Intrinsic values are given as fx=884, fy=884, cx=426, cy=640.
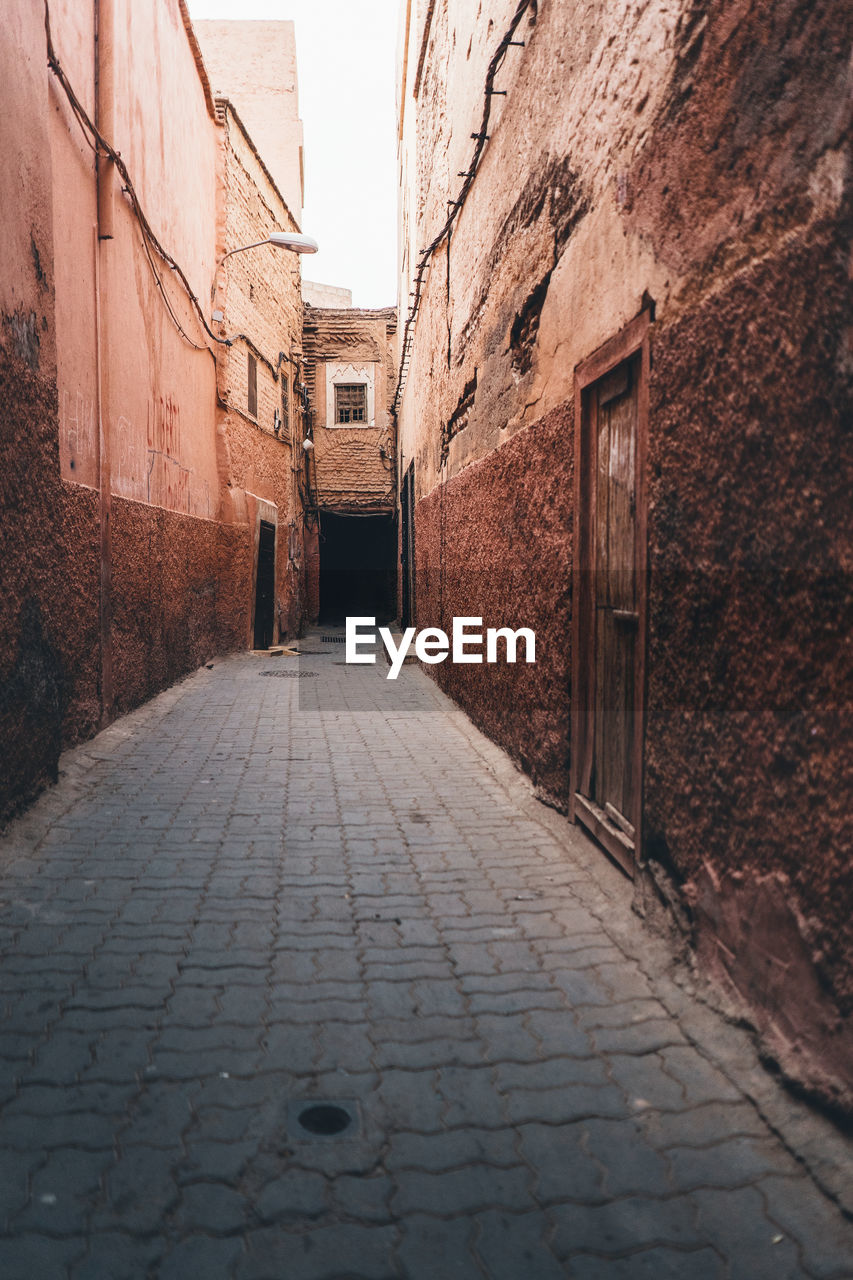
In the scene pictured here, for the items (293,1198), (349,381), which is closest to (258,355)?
(349,381)

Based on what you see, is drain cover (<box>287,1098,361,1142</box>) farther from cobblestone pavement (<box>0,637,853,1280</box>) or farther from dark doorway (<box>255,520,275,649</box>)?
dark doorway (<box>255,520,275,649</box>)

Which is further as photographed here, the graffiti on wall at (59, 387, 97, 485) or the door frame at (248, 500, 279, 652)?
the door frame at (248, 500, 279, 652)

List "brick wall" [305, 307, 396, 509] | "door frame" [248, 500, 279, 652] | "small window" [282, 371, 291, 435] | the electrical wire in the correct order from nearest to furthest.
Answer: the electrical wire < "door frame" [248, 500, 279, 652] < "small window" [282, 371, 291, 435] < "brick wall" [305, 307, 396, 509]

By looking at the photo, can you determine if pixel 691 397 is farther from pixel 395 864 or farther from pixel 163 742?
pixel 163 742

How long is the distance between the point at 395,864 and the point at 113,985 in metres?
1.43

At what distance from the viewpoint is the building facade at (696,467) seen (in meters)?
2.03

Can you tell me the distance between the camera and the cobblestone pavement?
1724 millimetres

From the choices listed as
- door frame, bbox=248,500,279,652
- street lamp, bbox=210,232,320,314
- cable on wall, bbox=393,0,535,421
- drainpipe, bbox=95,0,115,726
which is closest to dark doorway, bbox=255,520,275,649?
door frame, bbox=248,500,279,652

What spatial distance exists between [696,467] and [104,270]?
5777 mm

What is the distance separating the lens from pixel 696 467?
2672 mm

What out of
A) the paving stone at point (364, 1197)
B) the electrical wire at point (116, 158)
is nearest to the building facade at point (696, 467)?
the paving stone at point (364, 1197)

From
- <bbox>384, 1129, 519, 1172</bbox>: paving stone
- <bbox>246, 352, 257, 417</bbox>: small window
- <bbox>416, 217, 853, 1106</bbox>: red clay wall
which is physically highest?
<bbox>246, 352, 257, 417</bbox>: small window

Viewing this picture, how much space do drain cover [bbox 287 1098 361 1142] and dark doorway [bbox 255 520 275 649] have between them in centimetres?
1235

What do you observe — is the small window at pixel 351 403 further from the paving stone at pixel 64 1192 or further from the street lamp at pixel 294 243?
the paving stone at pixel 64 1192
